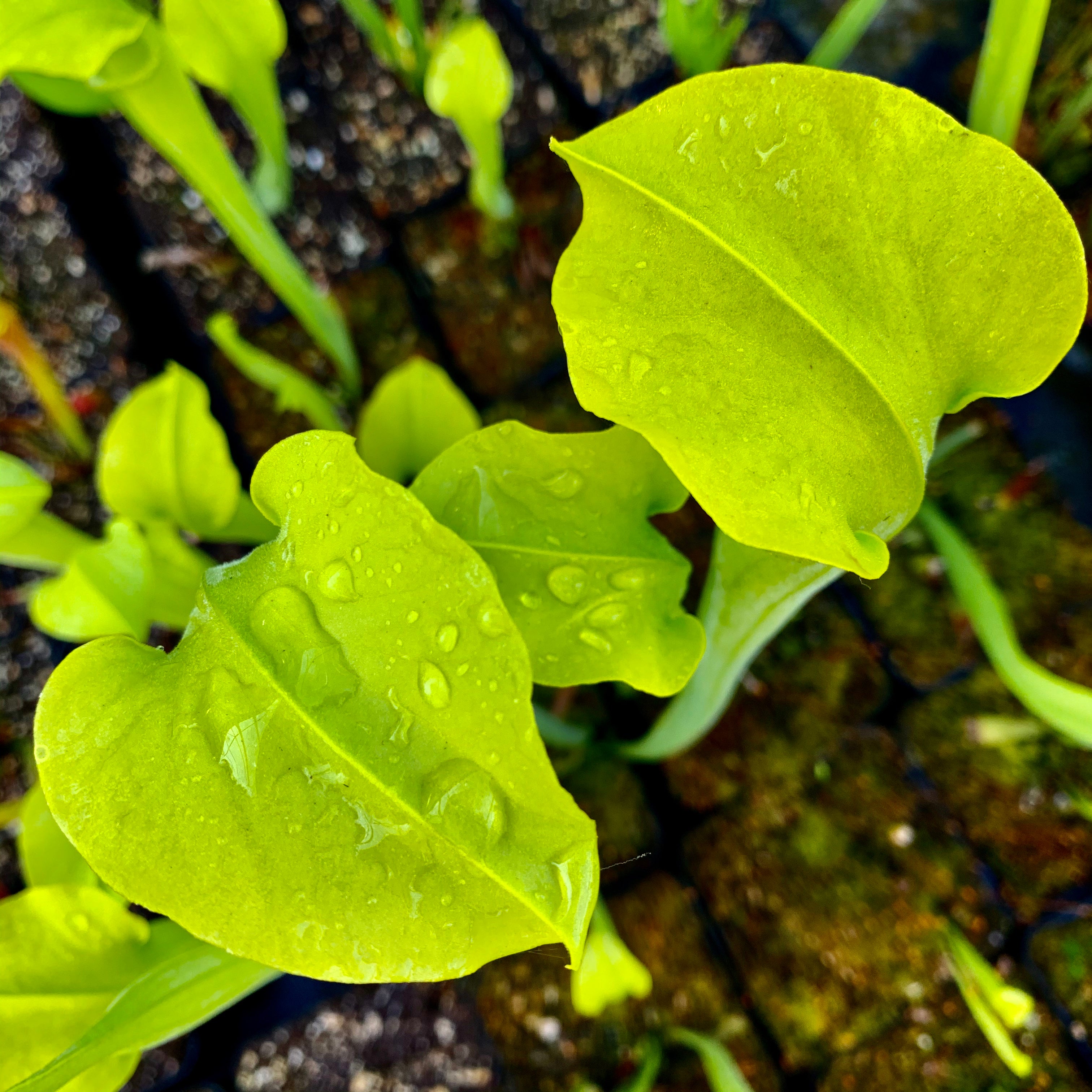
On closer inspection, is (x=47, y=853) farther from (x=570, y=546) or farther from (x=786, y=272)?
(x=786, y=272)

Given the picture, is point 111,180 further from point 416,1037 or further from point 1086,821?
point 1086,821

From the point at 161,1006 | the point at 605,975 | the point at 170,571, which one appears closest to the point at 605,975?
the point at 605,975

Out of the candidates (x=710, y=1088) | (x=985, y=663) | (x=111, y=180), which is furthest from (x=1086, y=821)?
(x=111, y=180)

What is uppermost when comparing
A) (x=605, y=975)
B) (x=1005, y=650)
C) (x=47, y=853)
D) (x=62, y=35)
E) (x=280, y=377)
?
(x=62, y=35)

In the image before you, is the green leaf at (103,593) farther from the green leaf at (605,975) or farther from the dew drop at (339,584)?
the green leaf at (605,975)

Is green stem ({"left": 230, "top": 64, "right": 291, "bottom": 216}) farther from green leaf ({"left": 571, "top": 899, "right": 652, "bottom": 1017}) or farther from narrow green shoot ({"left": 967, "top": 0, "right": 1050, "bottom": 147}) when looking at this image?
green leaf ({"left": 571, "top": 899, "right": 652, "bottom": 1017})

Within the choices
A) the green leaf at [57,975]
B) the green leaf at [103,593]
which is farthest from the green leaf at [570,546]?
the green leaf at [57,975]
